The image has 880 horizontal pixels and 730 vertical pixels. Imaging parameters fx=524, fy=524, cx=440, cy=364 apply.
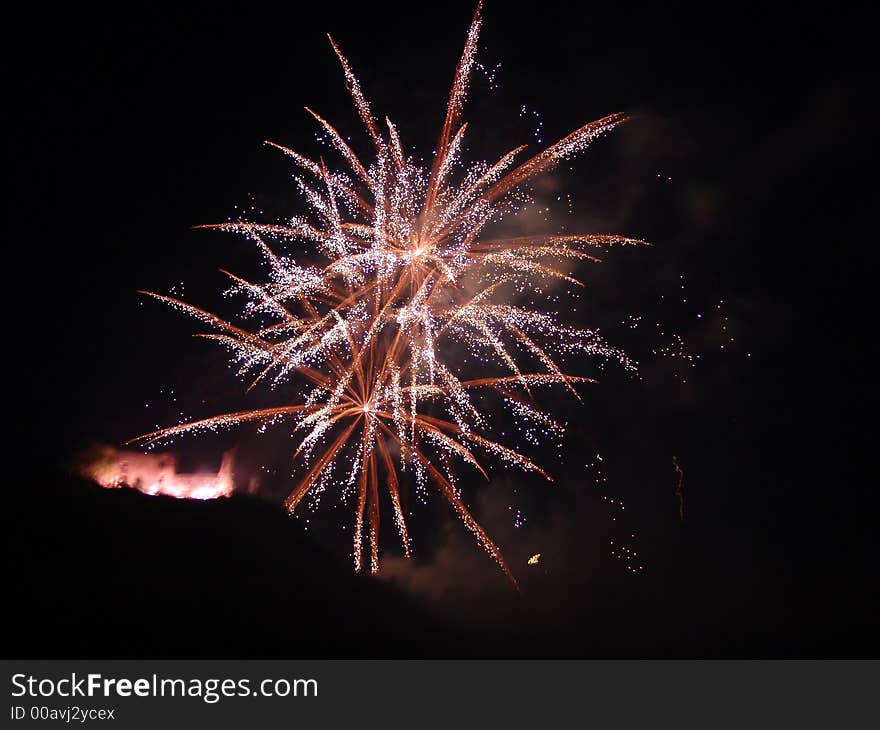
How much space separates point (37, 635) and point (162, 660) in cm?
223

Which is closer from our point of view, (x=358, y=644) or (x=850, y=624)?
(x=358, y=644)

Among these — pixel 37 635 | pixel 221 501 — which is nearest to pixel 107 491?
pixel 221 501

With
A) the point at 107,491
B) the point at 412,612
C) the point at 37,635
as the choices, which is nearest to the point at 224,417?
the point at 107,491

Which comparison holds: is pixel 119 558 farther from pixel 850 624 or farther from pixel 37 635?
pixel 850 624

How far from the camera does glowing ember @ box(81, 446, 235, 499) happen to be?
19.6 m

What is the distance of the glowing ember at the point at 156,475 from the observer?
64.3 ft

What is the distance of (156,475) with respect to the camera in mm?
20531

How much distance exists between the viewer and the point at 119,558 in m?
12.2
